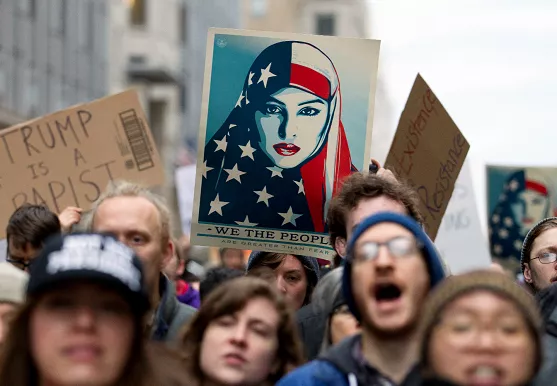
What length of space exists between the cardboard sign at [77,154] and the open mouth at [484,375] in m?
4.36

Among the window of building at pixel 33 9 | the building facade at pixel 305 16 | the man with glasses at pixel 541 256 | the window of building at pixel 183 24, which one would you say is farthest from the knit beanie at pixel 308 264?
the building facade at pixel 305 16

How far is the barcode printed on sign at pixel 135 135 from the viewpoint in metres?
7.33

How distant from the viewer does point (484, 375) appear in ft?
9.79

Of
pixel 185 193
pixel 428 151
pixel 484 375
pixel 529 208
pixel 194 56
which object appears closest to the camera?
pixel 484 375

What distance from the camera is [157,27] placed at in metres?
55.5

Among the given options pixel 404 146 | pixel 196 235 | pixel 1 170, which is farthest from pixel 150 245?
pixel 1 170

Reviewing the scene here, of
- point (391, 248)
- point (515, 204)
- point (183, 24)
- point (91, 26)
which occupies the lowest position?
point (515, 204)

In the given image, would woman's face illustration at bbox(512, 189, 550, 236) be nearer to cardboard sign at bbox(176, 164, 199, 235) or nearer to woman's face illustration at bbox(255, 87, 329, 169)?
cardboard sign at bbox(176, 164, 199, 235)

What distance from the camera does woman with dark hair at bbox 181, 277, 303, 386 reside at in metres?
3.78

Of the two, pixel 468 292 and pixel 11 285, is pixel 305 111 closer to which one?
pixel 11 285

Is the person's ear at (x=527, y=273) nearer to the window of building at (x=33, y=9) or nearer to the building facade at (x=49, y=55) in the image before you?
the building facade at (x=49, y=55)

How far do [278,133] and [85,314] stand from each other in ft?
9.82

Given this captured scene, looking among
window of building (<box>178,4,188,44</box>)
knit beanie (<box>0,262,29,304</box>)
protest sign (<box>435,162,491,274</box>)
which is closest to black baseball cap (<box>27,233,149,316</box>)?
knit beanie (<box>0,262,29,304</box>)

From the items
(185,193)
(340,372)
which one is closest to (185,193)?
(185,193)
